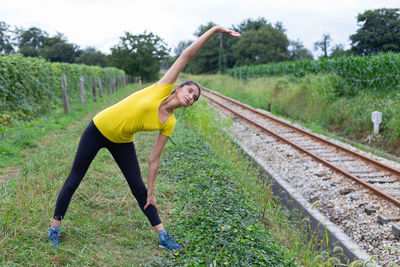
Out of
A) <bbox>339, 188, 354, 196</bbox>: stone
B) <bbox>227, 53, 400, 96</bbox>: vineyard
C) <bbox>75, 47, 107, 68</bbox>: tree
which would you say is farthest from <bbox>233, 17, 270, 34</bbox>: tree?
<bbox>339, 188, 354, 196</bbox>: stone

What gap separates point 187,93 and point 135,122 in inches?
20.9

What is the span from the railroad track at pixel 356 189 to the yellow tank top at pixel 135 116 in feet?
8.59

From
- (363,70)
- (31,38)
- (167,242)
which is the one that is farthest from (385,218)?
(31,38)

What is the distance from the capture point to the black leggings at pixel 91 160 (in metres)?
3.24

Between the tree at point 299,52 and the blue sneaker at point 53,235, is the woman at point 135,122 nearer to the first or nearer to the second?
the blue sneaker at point 53,235

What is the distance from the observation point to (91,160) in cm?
339

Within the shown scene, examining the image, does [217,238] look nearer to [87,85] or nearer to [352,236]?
[352,236]

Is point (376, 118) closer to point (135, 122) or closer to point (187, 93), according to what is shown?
point (187, 93)

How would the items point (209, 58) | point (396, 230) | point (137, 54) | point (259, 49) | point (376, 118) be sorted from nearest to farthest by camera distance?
point (396, 230) → point (376, 118) → point (137, 54) → point (259, 49) → point (209, 58)

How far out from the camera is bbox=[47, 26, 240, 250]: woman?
9.96 ft

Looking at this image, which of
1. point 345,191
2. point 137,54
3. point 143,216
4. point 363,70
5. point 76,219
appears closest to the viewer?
point 76,219

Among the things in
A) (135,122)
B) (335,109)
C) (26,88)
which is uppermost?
(26,88)

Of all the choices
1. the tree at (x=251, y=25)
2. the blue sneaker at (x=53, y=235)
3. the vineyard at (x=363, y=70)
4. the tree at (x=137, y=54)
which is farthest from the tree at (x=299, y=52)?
the blue sneaker at (x=53, y=235)

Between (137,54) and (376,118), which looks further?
(137,54)
